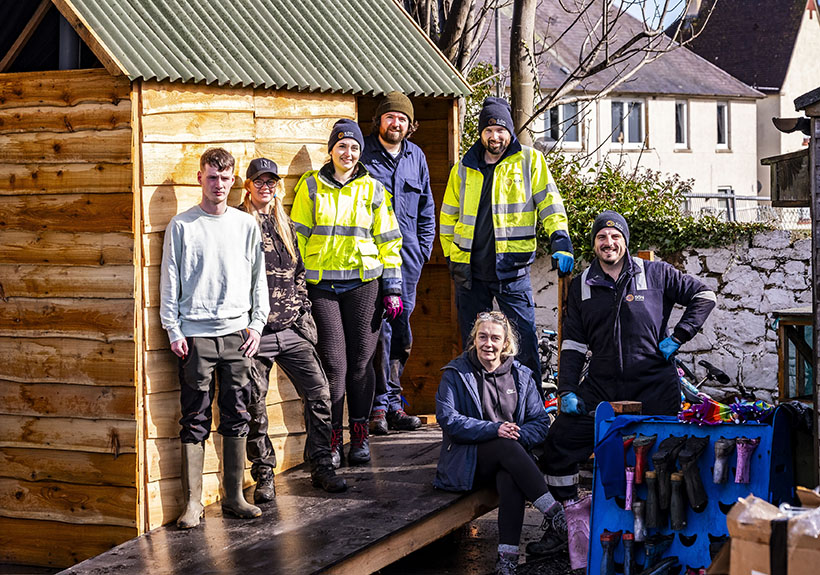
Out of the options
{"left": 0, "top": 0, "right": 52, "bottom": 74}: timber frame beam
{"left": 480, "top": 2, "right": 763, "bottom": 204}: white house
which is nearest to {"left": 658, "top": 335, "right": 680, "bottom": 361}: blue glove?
{"left": 0, "top": 0, "right": 52, "bottom": 74}: timber frame beam

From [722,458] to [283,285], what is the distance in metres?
2.48

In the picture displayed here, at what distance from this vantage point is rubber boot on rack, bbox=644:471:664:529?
5.39 m

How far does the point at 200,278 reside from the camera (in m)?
5.79

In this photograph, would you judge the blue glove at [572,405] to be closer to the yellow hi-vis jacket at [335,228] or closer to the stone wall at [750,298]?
the yellow hi-vis jacket at [335,228]

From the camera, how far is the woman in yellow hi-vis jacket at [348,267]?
21.3 ft

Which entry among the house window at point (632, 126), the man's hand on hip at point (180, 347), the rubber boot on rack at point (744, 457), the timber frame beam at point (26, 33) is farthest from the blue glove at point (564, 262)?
the house window at point (632, 126)

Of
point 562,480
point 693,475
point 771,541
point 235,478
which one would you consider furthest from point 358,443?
point 771,541

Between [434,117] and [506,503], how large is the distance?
136 inches

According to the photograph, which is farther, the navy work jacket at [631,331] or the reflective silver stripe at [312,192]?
the reflective silver stripe at [312,192]

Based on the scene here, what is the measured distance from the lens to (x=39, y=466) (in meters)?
6.34

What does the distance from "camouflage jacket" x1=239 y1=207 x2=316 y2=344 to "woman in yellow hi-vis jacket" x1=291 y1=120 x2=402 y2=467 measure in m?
0.17

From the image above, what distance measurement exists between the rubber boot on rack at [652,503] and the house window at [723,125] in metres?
30.2

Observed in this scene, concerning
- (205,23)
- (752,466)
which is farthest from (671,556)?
(205,23)

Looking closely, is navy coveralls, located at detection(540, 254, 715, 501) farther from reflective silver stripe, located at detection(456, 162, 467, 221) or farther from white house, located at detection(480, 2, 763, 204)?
white house, located at detection(480, 2, 763, 204)
